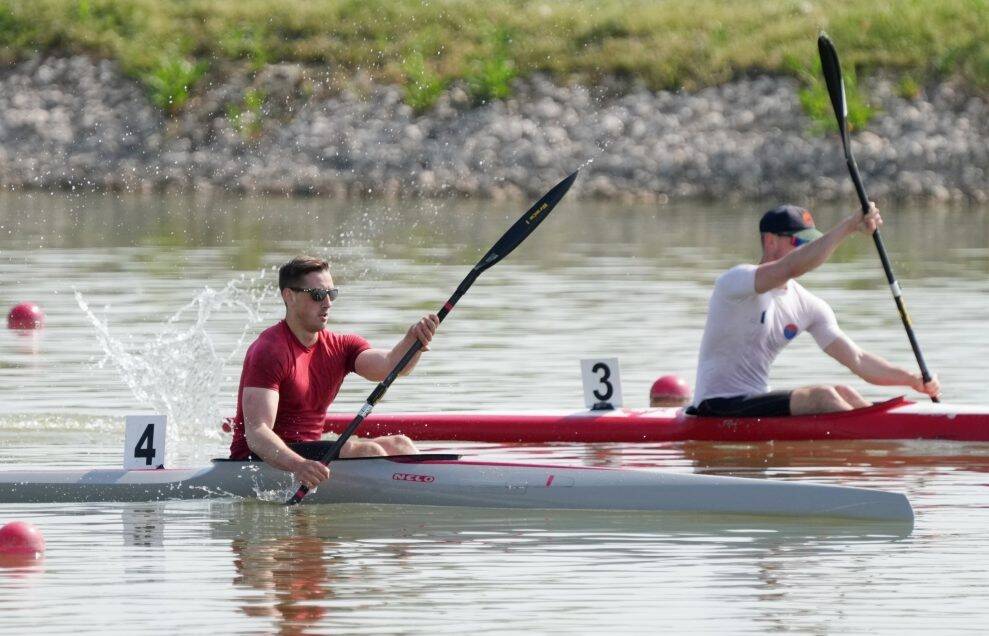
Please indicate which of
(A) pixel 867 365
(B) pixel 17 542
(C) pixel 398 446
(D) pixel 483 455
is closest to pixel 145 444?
(C) pixel 398 446

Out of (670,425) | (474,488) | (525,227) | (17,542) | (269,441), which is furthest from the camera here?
(670,425)

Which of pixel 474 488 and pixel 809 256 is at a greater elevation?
pixel 809 256

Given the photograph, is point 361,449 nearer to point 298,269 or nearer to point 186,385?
point 298,269

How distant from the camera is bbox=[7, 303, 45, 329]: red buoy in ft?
61.0

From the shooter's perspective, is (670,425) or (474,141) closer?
(670,425)

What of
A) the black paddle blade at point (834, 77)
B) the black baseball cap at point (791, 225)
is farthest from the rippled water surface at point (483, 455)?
the black paddle blade at point (834, 77)

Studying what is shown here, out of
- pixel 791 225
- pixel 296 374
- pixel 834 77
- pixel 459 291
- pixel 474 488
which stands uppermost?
pixel 834 77

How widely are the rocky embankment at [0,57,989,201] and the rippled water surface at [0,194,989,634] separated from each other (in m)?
11.0

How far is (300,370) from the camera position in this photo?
33.3 ft

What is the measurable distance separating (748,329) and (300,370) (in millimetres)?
3030

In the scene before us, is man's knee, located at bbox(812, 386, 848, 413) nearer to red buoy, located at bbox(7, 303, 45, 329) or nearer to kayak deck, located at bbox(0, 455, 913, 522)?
kayak deck, located at bbox(0, 455, 913, 522)

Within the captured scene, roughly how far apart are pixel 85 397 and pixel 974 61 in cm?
2838

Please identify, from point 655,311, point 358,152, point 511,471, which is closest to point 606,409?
point 511,471

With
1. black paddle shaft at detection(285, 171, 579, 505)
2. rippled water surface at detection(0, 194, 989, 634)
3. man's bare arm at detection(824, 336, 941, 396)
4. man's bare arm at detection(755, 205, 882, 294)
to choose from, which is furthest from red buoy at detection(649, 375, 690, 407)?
black paddle shaft at detection(285, 171, 579, 505)
